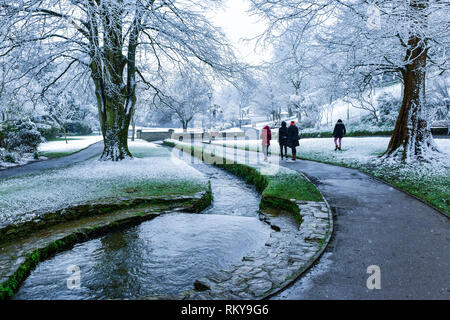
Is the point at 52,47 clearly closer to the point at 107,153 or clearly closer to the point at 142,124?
the point at 107,153

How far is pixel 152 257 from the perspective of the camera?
5.06 m

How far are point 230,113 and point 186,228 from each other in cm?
8215

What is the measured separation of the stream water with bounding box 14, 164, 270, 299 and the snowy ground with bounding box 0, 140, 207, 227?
185cm

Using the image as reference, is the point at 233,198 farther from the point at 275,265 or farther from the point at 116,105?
the point at 116,105

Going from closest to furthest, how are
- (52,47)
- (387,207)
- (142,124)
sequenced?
(387,207) → (52,47) → (142,124)

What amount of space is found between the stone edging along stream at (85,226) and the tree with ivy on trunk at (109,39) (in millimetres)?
4364

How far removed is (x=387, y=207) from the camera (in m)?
6.34

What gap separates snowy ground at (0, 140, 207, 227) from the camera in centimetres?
683

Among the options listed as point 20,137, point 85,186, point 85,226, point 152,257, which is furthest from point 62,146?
point 152,257

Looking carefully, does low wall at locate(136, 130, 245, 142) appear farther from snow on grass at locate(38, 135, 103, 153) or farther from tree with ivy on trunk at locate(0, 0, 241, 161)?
tree with ivy on trunk at locate(0, 0, 241, 161)

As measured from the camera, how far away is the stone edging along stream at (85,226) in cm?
435

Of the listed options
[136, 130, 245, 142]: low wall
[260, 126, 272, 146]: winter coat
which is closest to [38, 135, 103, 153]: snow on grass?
[136, 130, 245, 142]: low wall
